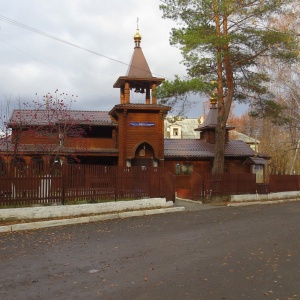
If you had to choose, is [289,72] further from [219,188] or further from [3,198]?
[3,198]

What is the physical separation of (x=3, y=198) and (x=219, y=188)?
13123 millimetres

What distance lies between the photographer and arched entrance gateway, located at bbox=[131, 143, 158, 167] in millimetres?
28766

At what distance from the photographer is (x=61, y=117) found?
987 inches

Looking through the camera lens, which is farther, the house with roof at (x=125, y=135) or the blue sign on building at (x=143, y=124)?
the blue sign on building at (x=143, y=124)

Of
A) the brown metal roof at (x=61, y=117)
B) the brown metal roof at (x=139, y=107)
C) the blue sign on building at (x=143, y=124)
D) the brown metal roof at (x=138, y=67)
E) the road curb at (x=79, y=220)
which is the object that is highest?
the brown metal roof at (x=138, y=67)

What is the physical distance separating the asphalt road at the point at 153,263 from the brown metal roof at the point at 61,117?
1431cm

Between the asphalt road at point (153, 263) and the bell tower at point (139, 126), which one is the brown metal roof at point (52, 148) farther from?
the asphalt road at point (153, 263)

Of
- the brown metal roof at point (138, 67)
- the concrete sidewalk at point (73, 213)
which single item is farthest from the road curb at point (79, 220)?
the brown metal roof at point (138, 67)

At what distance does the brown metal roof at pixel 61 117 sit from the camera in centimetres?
2528

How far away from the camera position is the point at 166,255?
311 inches

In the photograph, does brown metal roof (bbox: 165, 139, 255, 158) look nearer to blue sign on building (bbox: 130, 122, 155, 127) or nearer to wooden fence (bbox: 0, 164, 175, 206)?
blue sign on building (bbox: 130, 122, 155, 127)

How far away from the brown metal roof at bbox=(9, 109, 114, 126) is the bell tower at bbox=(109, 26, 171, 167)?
174cm

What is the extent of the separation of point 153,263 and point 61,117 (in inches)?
755

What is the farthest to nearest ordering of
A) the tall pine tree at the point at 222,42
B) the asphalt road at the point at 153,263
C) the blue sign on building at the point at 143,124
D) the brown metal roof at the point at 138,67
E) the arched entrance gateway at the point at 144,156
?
1. the brown metal roof at the point at 138,67
2. the arched entrance gateway at the point at 144,156
3. the blue sign on building at the point at 143,124
4. the tall pine tree at the point at 222,42
5. the asphalt road at the point at 153,263
